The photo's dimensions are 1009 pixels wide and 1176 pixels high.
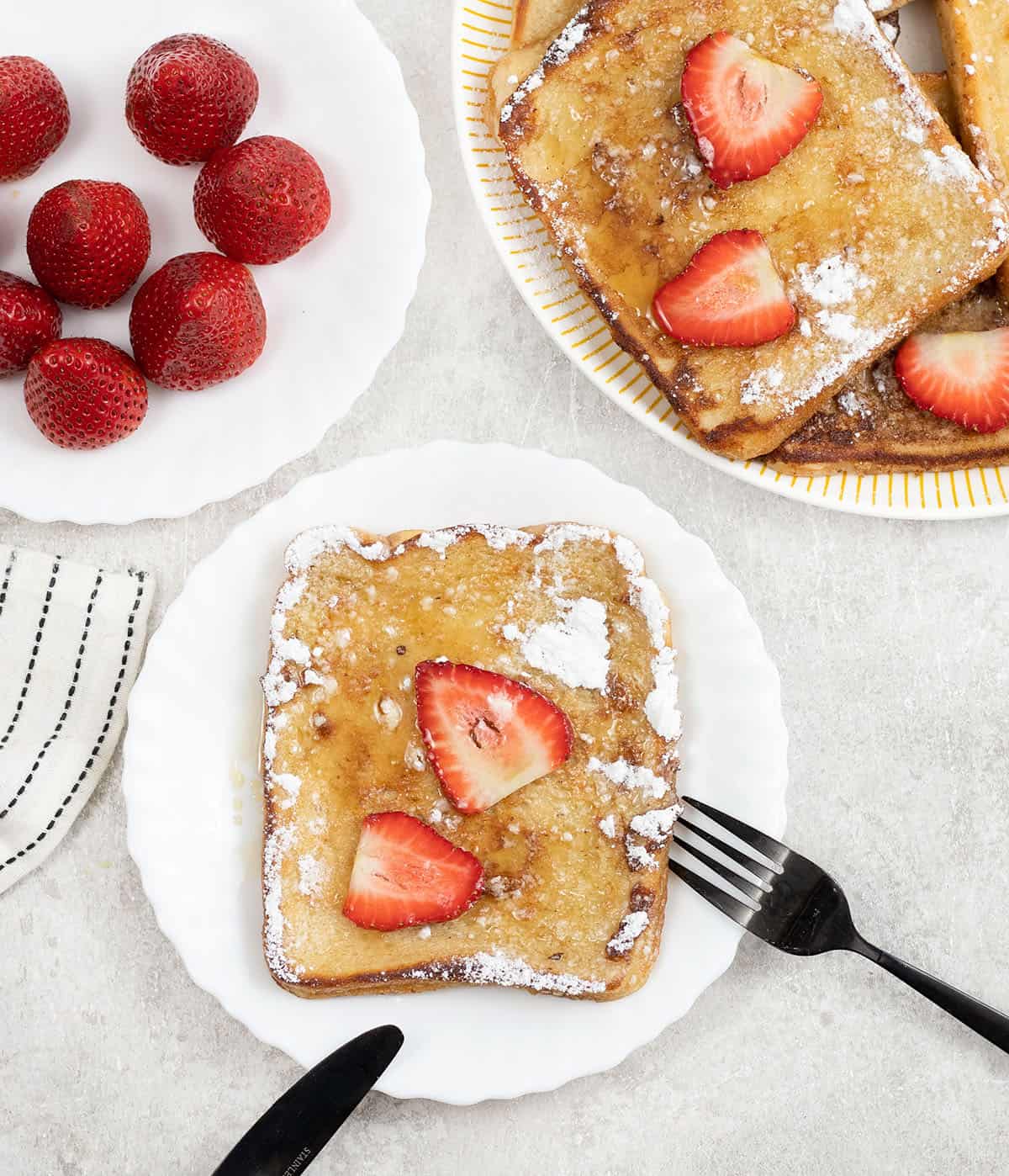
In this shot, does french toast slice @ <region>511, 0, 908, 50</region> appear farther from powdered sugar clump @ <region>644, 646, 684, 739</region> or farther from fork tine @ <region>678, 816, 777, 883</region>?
fork tine @ <region>678, 816, 777, 883</region>

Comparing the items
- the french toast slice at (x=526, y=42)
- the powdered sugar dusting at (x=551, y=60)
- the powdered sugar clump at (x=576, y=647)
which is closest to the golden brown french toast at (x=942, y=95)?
the french toast slice at (x=526, y=42)

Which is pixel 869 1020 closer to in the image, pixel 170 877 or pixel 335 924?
pixel 335 924

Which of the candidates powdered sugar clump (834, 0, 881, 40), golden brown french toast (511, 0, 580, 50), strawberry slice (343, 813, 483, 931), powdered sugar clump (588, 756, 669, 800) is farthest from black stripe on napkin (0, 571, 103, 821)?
powdered sugar clump (834, 0, 881, 40)

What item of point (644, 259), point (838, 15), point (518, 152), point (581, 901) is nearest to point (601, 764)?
point (581, 901)

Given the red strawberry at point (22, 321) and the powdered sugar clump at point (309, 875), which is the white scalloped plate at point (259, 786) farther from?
the red strawberry at point (22, 321)

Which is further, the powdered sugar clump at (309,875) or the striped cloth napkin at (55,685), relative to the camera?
the striped cloth napkin at (55,685)
